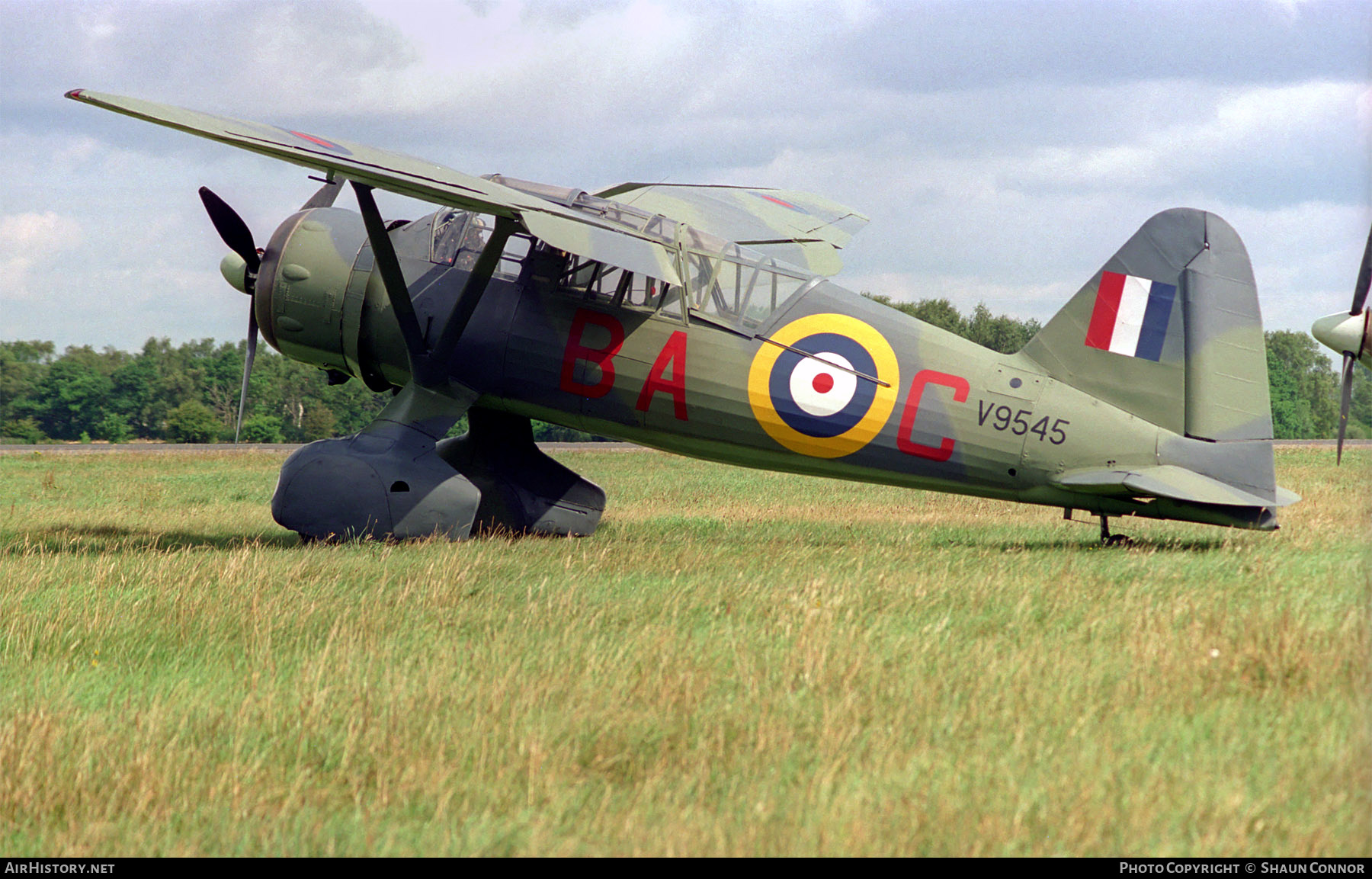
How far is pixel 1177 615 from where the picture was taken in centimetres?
637

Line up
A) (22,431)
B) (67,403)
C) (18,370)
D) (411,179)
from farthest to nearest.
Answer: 1. (18,370)
2. (67,403)
3. (22,431)
4. (411,179)

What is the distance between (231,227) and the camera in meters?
12.2

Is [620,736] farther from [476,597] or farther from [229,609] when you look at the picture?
[229,609]

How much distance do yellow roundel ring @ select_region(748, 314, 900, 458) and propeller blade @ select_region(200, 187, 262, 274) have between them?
6152mm

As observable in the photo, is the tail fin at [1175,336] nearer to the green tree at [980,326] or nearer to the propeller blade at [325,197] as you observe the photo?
the propeller blade at [325,197]

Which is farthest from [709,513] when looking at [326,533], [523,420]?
[326,533]

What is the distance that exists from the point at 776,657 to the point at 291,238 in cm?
864

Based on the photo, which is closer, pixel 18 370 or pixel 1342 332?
pixel 1342 332

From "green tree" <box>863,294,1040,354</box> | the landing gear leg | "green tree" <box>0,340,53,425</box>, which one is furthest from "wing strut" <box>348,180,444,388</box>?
"green tree" <box>0,340,53,425</box>

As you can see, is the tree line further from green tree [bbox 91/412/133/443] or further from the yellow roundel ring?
the yellow roundel ring

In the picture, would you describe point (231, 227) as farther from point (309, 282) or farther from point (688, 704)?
point (688, 704)

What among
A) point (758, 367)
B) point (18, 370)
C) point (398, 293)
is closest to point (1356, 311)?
point (758, 367)

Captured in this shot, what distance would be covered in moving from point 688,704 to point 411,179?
631 cm

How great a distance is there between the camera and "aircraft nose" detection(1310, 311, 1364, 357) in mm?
7141
